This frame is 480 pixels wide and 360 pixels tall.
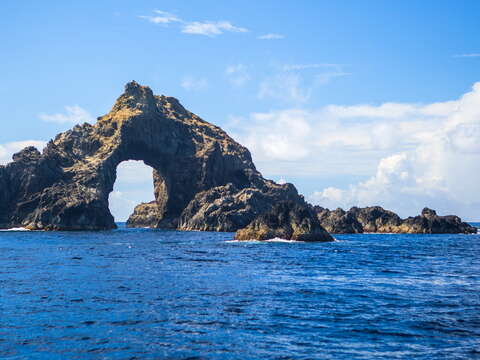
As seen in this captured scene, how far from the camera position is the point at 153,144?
186875mm

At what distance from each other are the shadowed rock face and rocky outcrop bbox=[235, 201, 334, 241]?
201 ft

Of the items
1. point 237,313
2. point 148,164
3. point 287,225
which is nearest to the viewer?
point 237,313

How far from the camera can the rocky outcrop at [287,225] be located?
92438mm

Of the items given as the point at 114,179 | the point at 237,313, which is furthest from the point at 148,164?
the point at 237,313

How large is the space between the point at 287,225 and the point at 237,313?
223 feet

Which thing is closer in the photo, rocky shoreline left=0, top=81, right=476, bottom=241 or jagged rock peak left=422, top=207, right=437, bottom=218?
rocky shoreline left=0, top=81, right=476, bottom=241

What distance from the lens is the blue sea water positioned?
19938 mm

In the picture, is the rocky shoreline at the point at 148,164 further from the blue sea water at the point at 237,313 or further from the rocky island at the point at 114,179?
the blue sea water at the point at 237,313

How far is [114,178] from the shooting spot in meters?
175

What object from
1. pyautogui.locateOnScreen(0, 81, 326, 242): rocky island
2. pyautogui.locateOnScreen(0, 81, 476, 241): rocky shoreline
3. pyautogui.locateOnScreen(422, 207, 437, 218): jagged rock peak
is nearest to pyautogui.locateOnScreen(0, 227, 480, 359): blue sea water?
pyautogui.locateOnScreen(0, 81, 476, 241): rocky shoreline

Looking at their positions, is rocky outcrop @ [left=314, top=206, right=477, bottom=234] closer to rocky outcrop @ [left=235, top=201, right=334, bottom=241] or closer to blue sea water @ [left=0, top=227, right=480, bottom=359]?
rocky outcrop @ [left=235, top=201, right=334, bottom=241]

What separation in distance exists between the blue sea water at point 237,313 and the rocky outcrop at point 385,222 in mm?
105131

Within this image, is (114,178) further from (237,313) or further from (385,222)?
(237,313)

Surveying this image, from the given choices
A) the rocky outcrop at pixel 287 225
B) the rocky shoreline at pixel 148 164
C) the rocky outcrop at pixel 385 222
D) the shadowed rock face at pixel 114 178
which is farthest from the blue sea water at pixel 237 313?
the shadowed rock face at pixel 114 178
